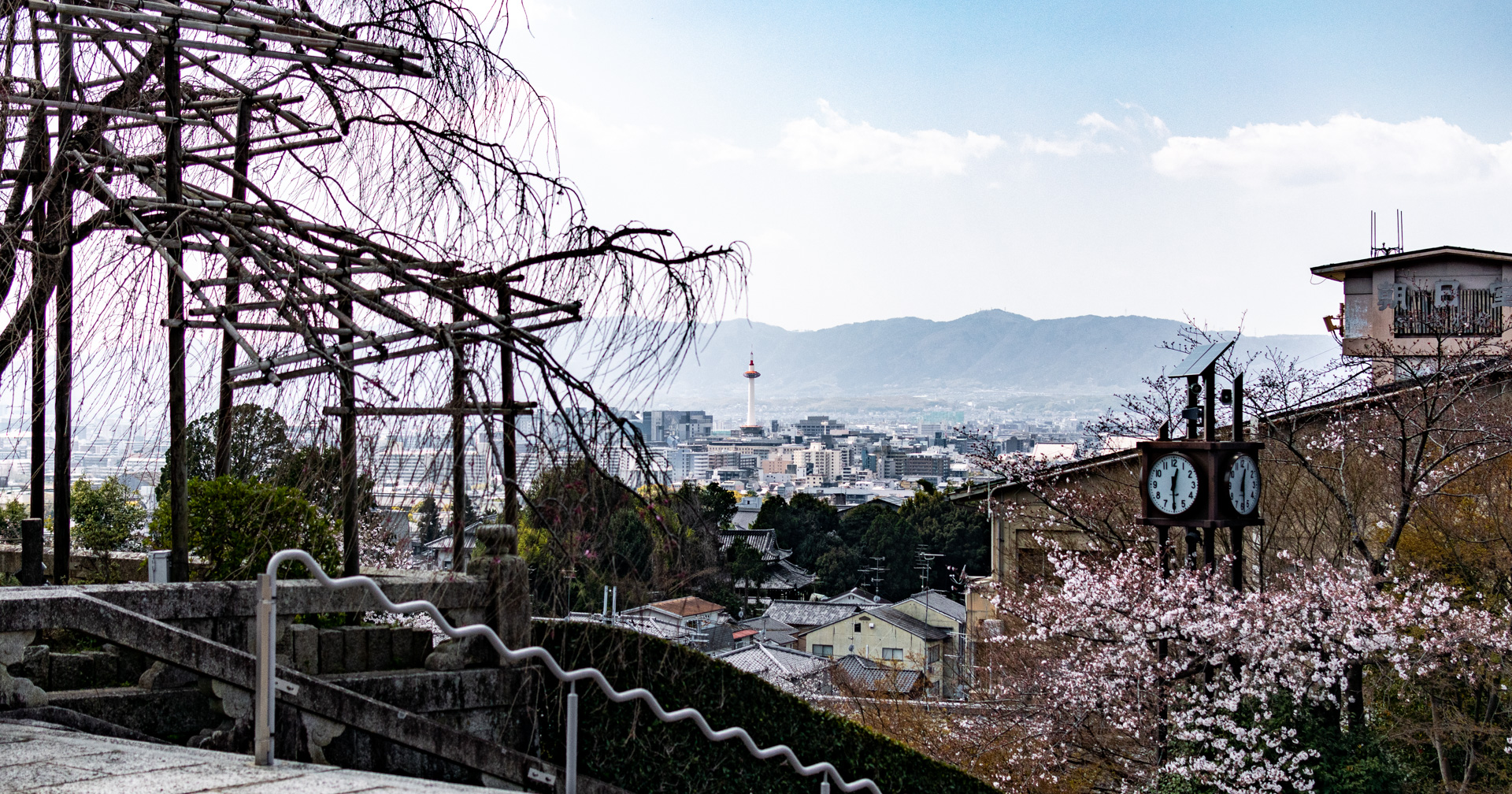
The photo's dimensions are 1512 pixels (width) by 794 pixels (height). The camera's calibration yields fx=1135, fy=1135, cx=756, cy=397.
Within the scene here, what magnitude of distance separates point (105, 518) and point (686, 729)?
373 inches

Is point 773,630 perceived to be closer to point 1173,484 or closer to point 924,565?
point 924,565

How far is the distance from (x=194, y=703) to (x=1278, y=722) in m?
8.69

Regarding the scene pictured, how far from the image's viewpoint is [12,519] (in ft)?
36.3

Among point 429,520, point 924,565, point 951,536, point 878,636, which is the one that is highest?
point 429,520

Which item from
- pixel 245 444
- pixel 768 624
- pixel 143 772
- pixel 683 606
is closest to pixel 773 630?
pixel 768 624

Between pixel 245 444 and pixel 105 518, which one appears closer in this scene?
pixel 245 444

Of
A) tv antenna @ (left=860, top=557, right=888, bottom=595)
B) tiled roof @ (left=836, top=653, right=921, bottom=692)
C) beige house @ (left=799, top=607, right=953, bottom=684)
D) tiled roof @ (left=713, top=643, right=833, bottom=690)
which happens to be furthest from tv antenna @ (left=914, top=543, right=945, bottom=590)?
tiled roof @ (left=713, top=643, right=833, bottom=690)

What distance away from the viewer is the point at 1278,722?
988 centimetres

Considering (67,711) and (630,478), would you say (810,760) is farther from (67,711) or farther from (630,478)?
(67,711)

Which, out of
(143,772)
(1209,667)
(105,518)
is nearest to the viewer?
(143,772)

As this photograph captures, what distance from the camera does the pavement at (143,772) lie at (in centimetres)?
354

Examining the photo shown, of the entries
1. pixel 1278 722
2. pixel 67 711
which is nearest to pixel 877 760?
pixel 1278 722

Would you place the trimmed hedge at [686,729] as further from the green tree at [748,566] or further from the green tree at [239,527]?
the green tree at [748,566]

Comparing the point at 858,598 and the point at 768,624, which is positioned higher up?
the point at 858,598
